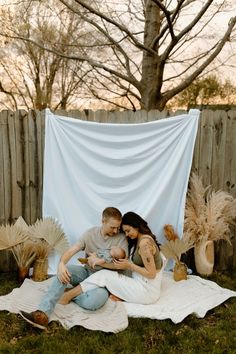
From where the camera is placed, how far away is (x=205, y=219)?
4512mm

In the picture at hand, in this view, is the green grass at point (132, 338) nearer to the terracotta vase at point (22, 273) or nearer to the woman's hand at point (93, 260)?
the woman's hand at point (93, 260)

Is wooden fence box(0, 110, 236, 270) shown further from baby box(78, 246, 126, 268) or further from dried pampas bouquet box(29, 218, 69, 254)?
baby box(78, 246, 126, 268)

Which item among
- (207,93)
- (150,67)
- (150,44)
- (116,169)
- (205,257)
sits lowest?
(205,257)

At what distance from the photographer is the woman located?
12.0 ft

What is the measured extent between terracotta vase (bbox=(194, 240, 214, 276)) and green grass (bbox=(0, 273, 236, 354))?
941mm

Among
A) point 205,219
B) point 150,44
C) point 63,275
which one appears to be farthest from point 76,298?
point 150,44

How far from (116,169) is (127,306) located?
1.49 metres

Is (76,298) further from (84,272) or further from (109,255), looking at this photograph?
(109,255)

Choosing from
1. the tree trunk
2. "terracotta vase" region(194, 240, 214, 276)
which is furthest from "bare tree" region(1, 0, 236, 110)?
"terracotta vase" region(194, 240, 214, 276)

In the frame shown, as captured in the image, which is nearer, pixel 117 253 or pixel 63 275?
pixel 63 275

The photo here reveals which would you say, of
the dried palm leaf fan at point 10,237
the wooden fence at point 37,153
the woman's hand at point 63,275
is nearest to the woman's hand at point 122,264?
the woman's hand at point 63,275

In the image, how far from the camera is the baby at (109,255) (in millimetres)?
3775

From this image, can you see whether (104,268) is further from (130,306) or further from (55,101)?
(55,101)

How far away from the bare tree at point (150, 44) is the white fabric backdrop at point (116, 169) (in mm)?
2805
